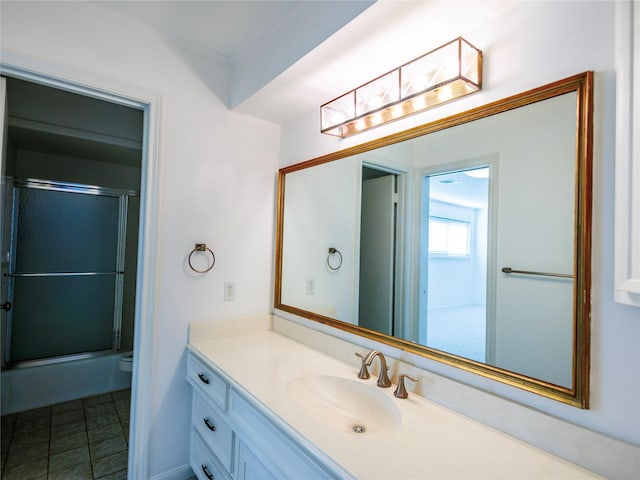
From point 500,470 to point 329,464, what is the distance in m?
0.42

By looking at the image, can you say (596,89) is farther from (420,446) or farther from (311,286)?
(311,286)

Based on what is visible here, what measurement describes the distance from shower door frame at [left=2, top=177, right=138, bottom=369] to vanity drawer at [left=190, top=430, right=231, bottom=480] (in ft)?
5.95

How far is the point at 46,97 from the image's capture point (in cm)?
239

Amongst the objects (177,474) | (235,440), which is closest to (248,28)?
(235,440)

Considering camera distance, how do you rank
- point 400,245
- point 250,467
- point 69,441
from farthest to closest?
point 69,441, point 400,245, point 250,467

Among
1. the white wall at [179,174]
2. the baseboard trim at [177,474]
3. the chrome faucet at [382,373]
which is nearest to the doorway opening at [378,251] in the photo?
the chrome faucet at [382,373]

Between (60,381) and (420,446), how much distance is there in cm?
309

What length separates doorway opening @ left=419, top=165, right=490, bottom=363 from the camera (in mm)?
1148

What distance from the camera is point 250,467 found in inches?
48.9

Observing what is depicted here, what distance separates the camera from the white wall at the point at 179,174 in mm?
1508

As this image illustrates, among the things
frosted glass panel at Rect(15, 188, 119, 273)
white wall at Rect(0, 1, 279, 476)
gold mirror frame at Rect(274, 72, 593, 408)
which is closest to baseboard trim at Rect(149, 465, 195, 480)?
white wall at Rect(0, 1, 279, 476)

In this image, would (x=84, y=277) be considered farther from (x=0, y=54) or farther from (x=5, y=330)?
(x=0, y=54)

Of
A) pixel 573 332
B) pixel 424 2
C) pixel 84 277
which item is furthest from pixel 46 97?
pixel 573 332

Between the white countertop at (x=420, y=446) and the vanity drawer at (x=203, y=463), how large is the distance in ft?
1.63
